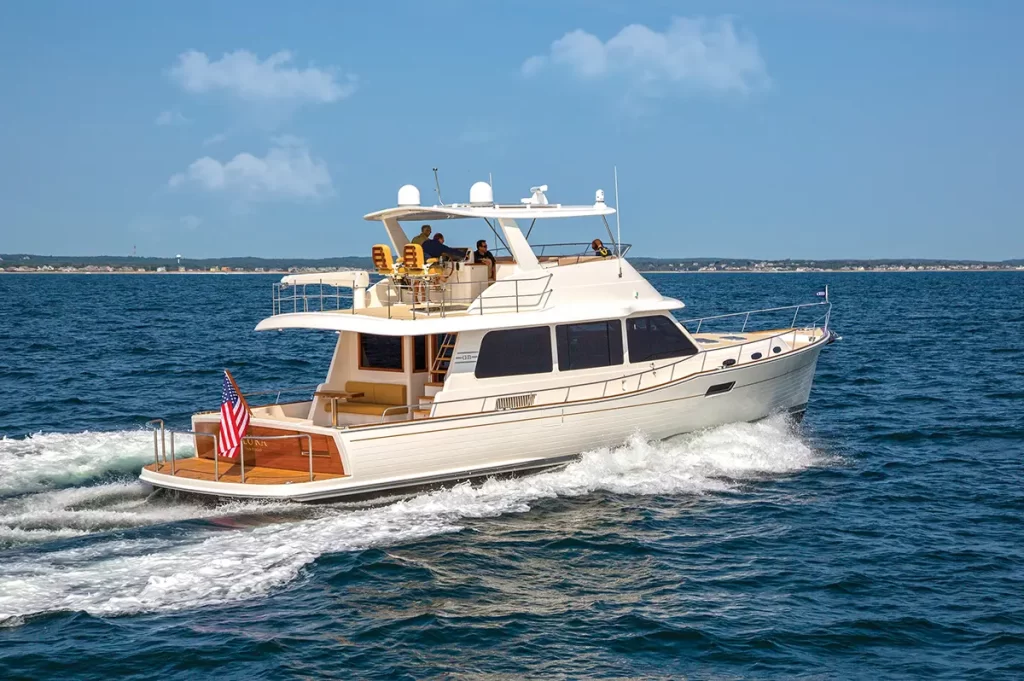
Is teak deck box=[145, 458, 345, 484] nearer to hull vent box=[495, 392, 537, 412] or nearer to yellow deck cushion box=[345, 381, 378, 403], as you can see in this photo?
yellow deck cushion box=[345, 381, 378, 403]

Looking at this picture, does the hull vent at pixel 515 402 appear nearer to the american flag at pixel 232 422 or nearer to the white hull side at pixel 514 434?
the white hull side at pixel 514 434

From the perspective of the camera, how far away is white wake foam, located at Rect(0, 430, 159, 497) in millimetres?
15664

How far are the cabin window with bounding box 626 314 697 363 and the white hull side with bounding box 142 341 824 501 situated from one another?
77cm

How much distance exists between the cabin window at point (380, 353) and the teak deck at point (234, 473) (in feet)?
7.21

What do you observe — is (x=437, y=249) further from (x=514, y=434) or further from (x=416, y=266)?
(x=514, y=434)

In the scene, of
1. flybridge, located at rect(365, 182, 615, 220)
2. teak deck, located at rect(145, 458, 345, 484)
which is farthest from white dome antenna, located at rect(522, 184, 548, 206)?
teak deck, located at rect(145, 458, 345, 484)

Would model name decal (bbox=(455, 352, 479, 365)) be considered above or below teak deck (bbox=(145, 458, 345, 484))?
above

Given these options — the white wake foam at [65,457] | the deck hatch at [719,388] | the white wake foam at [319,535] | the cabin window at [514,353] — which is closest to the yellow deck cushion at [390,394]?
the cabin window at [514,353]

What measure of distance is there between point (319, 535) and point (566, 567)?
9.93 ft

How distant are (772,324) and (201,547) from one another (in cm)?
4811

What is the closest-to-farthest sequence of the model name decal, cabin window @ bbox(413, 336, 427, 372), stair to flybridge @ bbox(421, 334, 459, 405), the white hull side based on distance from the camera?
the white hull side
the model name decal
stair to flybridge @ bbox(421, 334, 459, 405)
cabin window @ bbox(413, 336, 427, 372)

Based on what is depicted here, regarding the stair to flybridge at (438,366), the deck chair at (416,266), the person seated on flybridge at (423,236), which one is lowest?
the stair to flybridge at (438,366)

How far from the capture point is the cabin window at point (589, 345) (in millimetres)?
16156

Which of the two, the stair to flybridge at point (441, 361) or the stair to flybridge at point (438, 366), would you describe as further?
the stair to flybridge at point (441, 361)
